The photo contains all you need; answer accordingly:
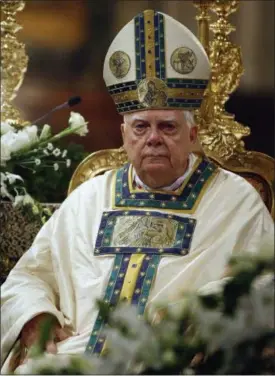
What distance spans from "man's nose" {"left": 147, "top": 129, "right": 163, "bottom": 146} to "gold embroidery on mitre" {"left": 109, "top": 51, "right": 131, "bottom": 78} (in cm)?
25

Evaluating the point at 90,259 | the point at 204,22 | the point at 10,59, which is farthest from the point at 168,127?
the point at 10,59

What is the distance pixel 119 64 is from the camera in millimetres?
3818

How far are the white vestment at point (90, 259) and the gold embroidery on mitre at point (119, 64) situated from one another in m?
0.30

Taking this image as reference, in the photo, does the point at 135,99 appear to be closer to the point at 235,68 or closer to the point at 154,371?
the point at 235,68

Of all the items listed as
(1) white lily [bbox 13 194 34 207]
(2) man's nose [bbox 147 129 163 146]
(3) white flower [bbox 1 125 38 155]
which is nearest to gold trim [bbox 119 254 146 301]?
(2) man's nose [bbox 147 129 163 146]

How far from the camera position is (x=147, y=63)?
380 cm

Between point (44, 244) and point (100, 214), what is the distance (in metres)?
0.18

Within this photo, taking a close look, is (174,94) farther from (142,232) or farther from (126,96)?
(142,232)

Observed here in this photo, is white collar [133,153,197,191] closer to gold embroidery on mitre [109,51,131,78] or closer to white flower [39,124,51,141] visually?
gold embroidery on mitre [109,51,131,78]

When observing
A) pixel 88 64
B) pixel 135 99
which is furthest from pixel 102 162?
pixel 88 64

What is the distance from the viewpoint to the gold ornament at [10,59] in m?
4.99

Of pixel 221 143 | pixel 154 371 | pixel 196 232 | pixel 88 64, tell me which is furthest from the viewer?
pixel 88 64

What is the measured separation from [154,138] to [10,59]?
149 cm

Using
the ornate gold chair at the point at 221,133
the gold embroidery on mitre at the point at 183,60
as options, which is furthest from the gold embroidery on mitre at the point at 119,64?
the ornate gold chair at the point at 221,133
